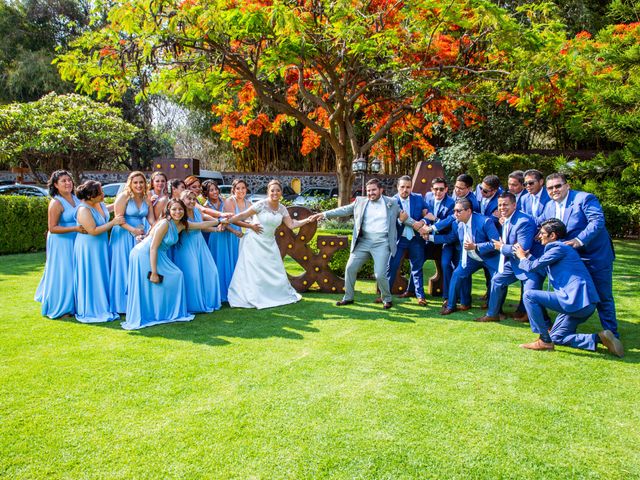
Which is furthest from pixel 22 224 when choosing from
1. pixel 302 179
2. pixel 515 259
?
pixel 302 179

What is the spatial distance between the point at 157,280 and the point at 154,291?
168 mm

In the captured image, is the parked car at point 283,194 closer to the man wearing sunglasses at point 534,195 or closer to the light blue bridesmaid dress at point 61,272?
the light blue bridesmaid dress at point 61,272

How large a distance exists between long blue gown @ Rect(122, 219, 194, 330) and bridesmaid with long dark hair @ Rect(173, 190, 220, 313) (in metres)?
0.28

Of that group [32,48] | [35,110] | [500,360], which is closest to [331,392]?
[500,360]

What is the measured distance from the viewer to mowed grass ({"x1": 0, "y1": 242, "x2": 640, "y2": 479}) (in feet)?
9.41

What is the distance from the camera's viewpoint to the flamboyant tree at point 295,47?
869 centimetres

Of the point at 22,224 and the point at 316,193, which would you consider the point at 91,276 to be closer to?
the point at 22,224

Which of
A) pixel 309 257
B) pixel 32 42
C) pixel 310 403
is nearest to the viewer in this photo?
pixel 310 403

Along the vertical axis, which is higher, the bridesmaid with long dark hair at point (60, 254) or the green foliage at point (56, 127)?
the green foliage at point (56, 127)

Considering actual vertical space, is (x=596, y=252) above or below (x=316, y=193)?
below

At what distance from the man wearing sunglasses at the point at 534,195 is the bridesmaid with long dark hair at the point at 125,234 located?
473 centimetres

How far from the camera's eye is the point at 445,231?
6918 mm

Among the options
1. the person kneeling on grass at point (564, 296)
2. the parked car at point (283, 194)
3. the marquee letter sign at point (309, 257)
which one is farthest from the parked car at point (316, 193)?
the person kneeling on grass at point (564, 296)

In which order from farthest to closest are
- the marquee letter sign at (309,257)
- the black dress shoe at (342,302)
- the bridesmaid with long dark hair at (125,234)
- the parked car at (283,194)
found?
the parked car at (283,194) → the marquee letter sign at (309,257) → the black dress shoe at (342,302) → the bridesmaid with long dark hair at (125,234)
